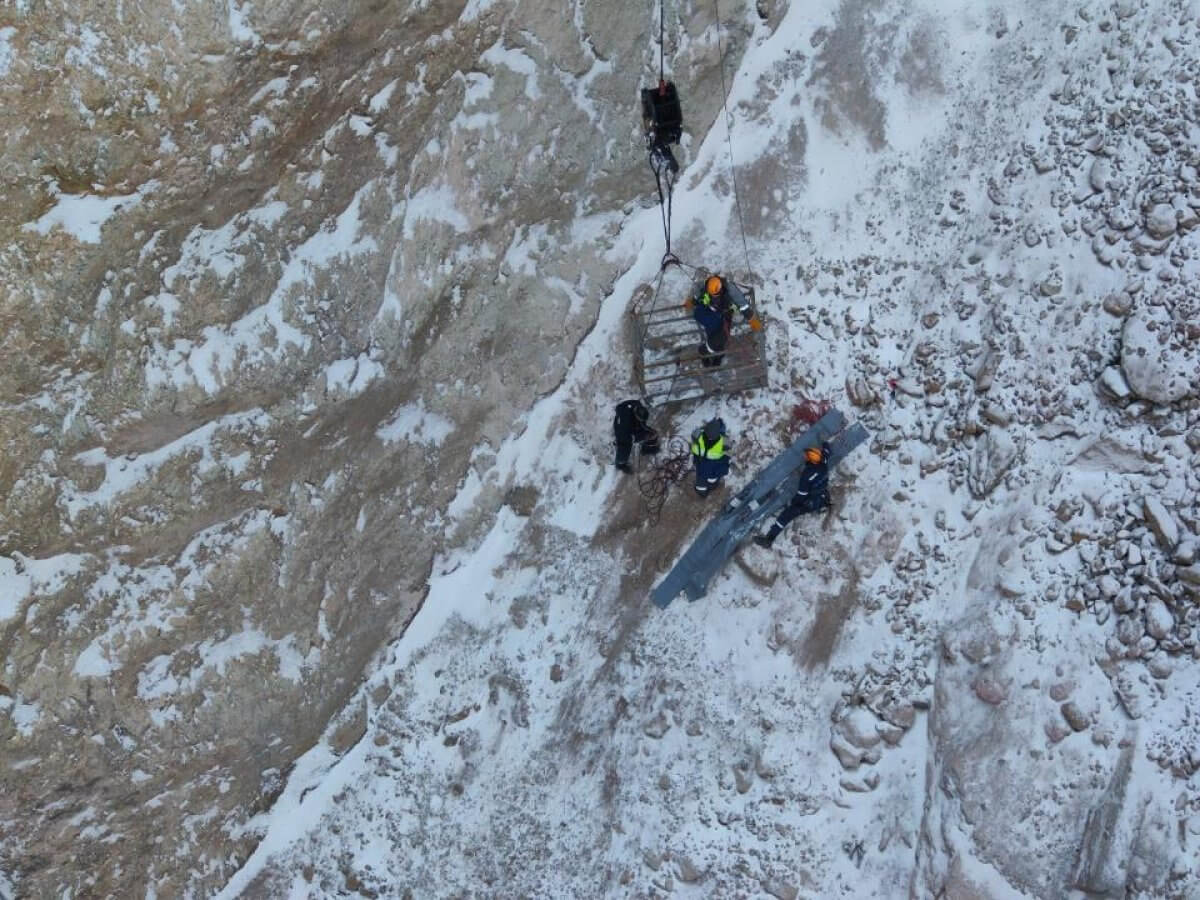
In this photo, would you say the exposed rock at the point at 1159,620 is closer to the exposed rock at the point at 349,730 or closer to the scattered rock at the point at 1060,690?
the scattered rock at the point at 1060,690

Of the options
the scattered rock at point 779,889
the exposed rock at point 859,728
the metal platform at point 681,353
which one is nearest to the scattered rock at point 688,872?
the scattered rock at point 779,889

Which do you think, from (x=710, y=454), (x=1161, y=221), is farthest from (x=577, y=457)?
(x=1161, y=221)

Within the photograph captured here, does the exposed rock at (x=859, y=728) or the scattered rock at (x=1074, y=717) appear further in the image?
the exposed rock at (x=859, y=728)

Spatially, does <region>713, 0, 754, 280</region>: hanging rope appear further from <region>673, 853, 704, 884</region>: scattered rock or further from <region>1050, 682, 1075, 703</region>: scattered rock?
<region>673, 853, 704, 884</region>: scattered rock

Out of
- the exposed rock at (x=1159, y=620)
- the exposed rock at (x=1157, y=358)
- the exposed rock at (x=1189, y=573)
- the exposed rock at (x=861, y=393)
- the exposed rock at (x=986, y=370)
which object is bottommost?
the exposed rock at (x=1159, y=620)

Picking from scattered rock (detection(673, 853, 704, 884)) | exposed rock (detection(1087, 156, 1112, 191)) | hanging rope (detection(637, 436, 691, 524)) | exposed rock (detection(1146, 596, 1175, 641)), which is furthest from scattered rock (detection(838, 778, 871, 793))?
exposed rock (detection(1087, 156, 1112, 191))

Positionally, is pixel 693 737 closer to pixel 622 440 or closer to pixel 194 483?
pixel 622 440
